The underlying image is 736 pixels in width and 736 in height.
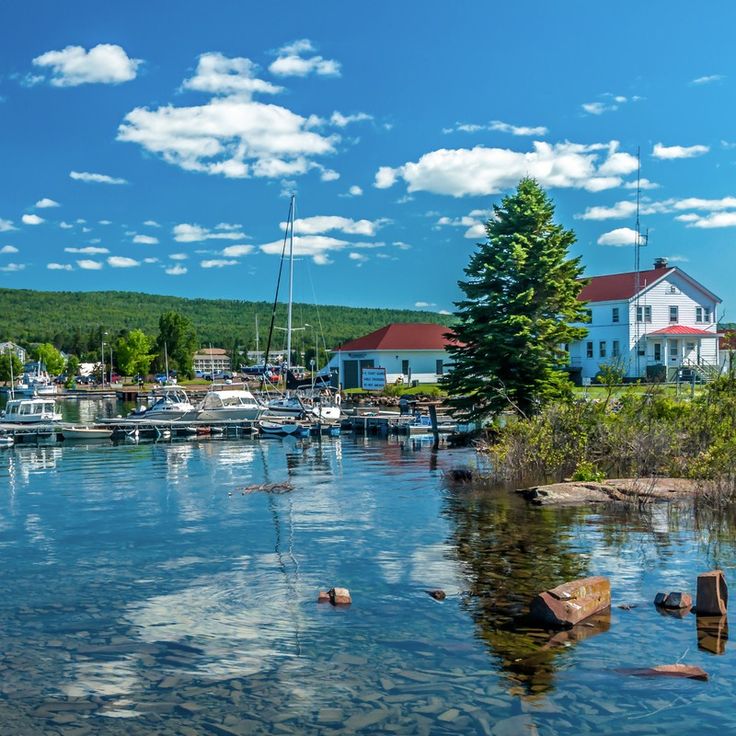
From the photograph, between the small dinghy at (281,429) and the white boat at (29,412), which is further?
the white boat at (29,412)

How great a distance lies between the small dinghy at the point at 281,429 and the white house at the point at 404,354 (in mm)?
22367

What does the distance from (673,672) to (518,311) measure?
92.1 ft

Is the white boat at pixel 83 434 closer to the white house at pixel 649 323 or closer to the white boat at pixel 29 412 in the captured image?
the white boat at pixel 29 412

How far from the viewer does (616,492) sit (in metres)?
24.8

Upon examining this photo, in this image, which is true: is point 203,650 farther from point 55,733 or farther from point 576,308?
point 576,308

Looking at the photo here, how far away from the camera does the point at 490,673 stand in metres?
11.8

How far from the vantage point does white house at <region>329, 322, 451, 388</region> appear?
78812 millimetres

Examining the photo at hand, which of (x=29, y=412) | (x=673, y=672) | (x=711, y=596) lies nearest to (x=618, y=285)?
(x=29, y=412)

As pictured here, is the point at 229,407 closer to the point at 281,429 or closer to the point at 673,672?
the point at 281,429

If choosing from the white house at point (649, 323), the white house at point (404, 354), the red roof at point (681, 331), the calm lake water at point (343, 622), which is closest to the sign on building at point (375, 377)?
the white house at point (404, 354)

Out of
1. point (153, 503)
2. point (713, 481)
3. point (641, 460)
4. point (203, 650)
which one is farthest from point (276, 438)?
point (203, 650)

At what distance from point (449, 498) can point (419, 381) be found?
52.7 metres

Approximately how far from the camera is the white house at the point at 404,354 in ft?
259

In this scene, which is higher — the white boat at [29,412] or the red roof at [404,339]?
the red roof at [404,339]
